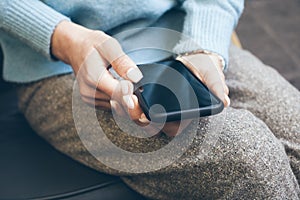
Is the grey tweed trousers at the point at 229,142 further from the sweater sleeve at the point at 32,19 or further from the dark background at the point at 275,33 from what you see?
the dark background at the point at 275,33

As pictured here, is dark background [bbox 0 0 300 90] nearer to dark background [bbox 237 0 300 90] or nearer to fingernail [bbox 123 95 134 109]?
dark background [bbox 237 0 300 90]

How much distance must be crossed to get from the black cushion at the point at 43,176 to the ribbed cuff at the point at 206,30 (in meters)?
0.23

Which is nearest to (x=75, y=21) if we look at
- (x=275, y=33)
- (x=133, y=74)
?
(x=133, y=74)

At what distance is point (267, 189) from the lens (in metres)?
0.69

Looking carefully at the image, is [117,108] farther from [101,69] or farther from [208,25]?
[208,25]

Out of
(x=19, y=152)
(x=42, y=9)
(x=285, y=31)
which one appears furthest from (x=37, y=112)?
(x=285, y=31)

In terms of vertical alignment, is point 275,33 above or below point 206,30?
below

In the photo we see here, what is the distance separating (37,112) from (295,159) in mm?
392

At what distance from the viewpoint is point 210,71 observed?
752 millimetres

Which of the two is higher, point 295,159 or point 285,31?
point 295,159

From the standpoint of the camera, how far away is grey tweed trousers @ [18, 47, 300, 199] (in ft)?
2.26

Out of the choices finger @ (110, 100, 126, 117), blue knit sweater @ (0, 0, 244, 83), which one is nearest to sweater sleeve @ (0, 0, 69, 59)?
blue knit sweater @ (0, 0, 244, 83)

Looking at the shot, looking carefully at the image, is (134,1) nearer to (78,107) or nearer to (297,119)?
(78,107)

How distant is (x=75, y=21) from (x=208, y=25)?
21 centimetres
